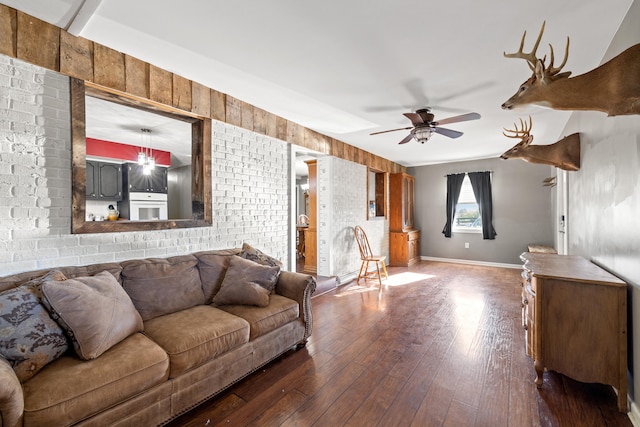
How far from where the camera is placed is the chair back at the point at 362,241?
5.24 meters

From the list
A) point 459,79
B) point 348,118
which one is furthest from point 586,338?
point 348,118

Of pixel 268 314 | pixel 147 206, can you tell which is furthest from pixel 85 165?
pixel 147 206

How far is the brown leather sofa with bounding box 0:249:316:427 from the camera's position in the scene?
1313mm

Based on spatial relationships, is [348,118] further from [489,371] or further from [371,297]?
[489,371]

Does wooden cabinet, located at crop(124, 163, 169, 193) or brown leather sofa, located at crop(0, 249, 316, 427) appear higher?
wooden cabinet, located at crop(124, 163, 169, 193)

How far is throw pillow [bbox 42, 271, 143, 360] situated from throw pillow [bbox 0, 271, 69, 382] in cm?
5

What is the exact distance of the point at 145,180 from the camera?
555 cm

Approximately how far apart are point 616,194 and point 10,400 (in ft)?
11.5

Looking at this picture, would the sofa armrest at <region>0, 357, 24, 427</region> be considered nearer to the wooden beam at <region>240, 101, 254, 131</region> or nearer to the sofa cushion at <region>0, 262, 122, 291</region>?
the sofa cushion at <region>0, 262, 122, 291</region>

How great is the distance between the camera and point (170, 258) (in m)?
2.46

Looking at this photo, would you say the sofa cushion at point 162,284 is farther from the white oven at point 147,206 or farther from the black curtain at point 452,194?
the black curtain at point 452,194

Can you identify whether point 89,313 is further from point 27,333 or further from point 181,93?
point 181,93

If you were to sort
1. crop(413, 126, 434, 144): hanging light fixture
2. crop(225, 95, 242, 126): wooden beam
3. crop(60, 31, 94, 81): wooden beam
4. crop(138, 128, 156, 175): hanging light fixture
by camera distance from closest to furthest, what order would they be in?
crop(60, 31, 94, 81): wooden beam
crop(225, 95, 242, 126): wooden beam
crop(413, 126, 434, 144): hanging light fixture
crop(138, 128, 156, 175): hanging light fixture

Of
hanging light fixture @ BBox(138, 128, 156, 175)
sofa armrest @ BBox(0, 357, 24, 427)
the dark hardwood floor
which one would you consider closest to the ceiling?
sofa armrest @ BBox(0, 357, 24, 427)
